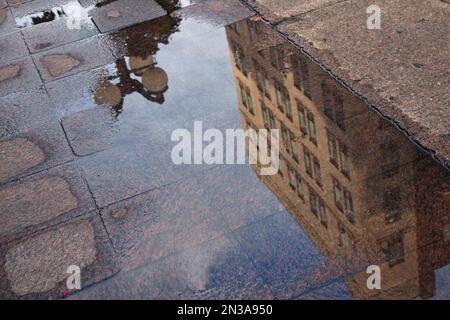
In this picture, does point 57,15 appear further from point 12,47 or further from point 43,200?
point 43,200

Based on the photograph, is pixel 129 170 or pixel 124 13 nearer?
pixel 129 170

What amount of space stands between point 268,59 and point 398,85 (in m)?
1.71

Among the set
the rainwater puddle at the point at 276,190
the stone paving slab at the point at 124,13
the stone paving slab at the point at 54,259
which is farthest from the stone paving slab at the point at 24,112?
the stone paving slab at the point at 54,259

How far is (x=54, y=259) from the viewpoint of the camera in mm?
5215

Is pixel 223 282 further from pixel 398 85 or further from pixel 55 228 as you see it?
pixel 398 85

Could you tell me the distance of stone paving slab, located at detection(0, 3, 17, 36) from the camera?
10.2 meters

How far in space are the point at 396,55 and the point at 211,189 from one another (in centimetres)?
281

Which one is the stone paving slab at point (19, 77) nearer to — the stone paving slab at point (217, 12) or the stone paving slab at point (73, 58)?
the stone paving slab at point (73, 58)

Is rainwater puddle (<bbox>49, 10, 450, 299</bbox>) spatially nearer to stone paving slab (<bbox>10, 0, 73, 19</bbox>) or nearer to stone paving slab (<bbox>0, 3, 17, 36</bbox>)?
stone paving slab (<bbox>0, 3, 17, 36</bbox>)

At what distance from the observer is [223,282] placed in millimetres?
4715

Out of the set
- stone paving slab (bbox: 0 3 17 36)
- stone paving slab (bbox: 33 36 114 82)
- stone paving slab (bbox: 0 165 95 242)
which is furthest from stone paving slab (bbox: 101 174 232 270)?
stone paving slab (bbox: 0 3 17 36)

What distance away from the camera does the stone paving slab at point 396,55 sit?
587 centimetres

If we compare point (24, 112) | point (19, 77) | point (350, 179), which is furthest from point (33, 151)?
point (350, 179)

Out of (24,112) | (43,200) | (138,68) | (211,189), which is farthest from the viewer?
(138,68)
